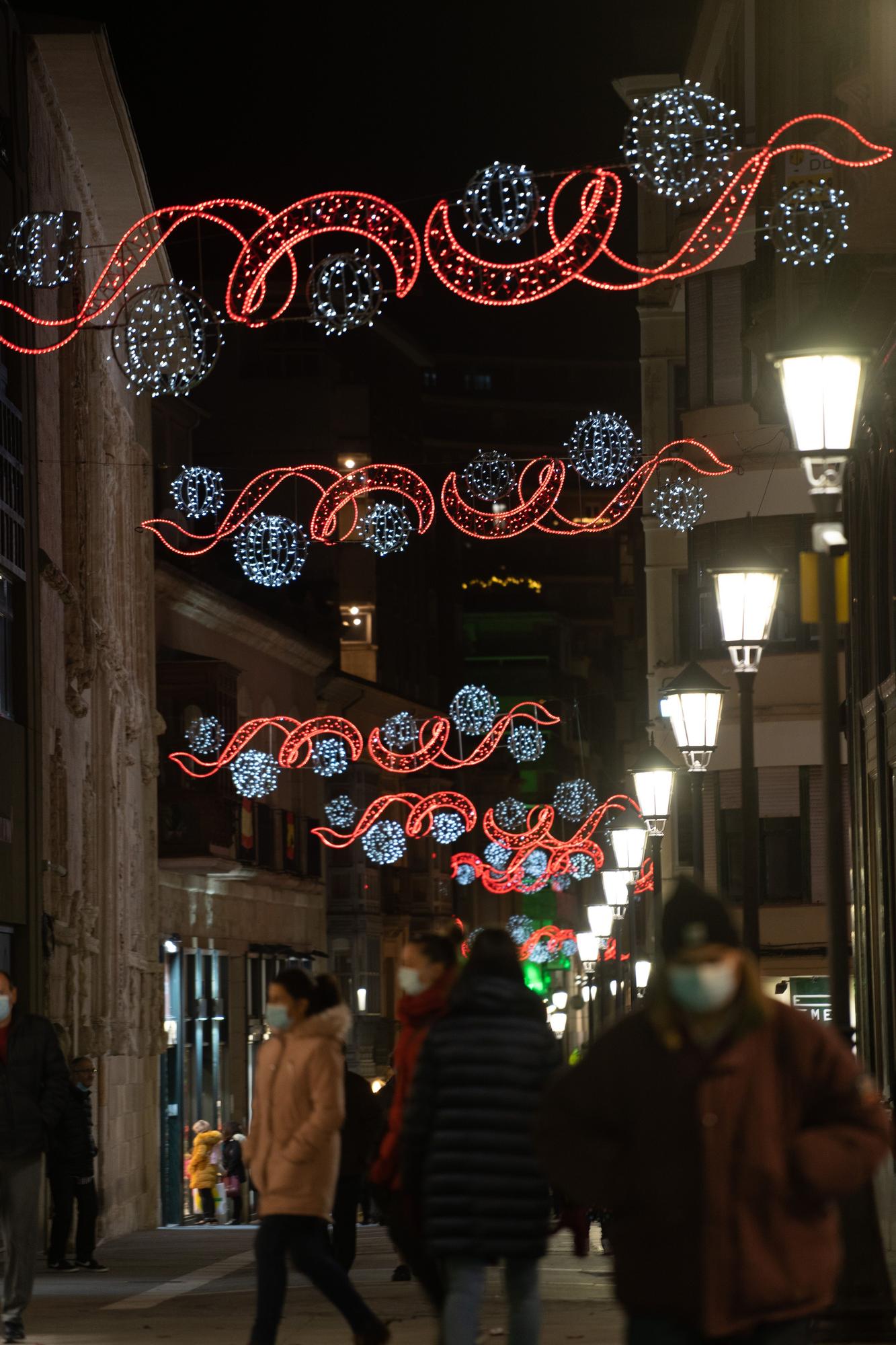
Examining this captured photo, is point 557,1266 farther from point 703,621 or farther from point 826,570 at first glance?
point 703,621

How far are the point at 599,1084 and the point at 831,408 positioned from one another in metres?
6.11

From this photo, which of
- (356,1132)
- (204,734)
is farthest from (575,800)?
(356,1132)

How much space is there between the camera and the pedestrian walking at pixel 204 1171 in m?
38.8

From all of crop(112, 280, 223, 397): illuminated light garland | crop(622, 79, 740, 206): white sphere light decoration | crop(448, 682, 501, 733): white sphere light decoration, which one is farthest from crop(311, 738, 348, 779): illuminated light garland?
crop(622, 79, 740, 206): white sphere light decoration

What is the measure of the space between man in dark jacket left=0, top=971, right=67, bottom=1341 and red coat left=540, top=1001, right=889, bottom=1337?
26.5ft

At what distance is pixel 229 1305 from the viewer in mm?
16234

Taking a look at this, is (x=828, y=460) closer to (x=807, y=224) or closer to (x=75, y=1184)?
(x=807, y=224)

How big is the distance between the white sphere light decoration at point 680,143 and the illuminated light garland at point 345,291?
2489 mm

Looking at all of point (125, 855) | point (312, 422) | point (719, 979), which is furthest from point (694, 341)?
point (312, 422)

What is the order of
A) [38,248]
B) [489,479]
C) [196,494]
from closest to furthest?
1. [38,248]
2. [489,479]
3. [196,494]

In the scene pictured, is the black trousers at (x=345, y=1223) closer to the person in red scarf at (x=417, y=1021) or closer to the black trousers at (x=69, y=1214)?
the black trousers at (x=69, y=1214)

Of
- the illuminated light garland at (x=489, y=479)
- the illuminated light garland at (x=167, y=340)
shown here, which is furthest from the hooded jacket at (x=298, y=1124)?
the illuminated light garland at (x=489, y=479)

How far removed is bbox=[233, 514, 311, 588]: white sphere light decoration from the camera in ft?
83.9

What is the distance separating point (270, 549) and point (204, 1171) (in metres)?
16.3
